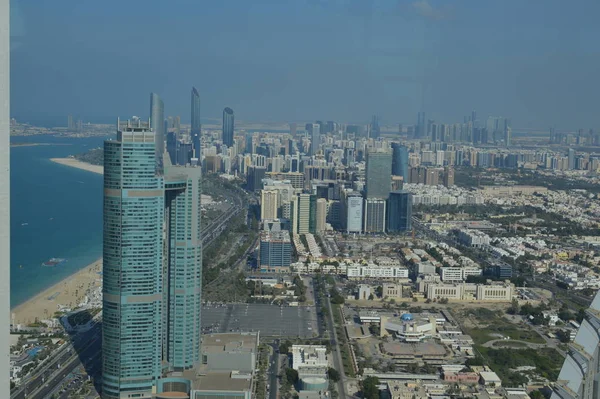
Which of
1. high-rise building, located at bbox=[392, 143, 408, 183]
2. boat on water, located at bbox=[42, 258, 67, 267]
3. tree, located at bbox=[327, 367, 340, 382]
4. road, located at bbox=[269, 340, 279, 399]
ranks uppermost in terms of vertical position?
high-rise building, located at bbox=[392, 143, 408, 183]

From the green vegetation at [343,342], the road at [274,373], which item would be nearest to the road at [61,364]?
the road at [274,373]

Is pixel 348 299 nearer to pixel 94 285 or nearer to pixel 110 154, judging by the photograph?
pixel 94 285

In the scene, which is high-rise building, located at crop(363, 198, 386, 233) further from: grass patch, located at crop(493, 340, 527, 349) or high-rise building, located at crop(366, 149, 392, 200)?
grass patch, located at crop(493, 340, 527, 349)

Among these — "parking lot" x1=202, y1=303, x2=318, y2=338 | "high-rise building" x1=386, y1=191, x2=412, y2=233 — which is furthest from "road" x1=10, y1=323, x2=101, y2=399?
"high-rise building" x1=386, y1=191, x2=412, y2=233

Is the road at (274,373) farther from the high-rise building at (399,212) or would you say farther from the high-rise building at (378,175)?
the high-rise building at (378,175)

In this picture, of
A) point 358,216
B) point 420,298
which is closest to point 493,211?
point 358,216

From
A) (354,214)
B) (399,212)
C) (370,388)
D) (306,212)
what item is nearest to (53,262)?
(306,212)
